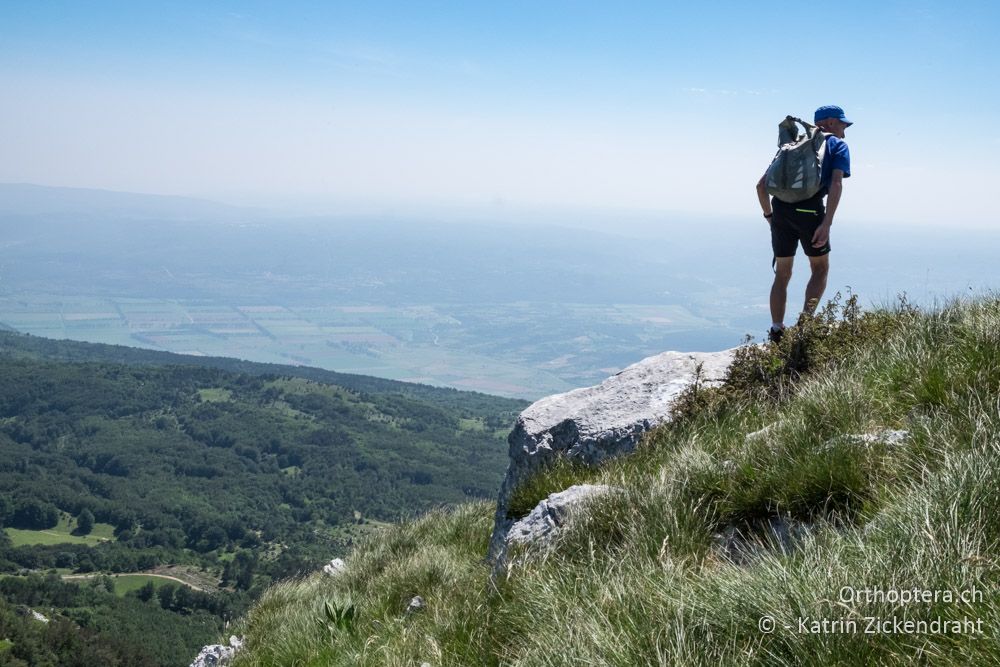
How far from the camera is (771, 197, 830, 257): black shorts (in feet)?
24.9

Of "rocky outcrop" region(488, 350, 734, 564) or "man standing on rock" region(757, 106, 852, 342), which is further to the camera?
"man standing on rock" region(757, 106, 852, 342)

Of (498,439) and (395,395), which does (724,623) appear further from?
(395,395)

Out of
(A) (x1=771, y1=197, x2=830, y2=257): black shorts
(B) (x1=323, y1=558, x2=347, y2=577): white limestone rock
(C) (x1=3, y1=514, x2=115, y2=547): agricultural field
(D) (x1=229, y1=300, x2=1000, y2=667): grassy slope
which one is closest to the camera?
(D) (x1=229, y1=300, x2=1000, y2=667): grassy slope

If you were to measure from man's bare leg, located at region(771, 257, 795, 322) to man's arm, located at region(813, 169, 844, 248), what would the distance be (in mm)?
449

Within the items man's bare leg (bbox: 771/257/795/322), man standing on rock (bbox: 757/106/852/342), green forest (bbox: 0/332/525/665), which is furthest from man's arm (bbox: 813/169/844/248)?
green forest (bbox: 0/332/525/665)

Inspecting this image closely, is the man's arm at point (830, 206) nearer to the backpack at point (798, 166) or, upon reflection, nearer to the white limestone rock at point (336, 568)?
the backpack at point (798, 166)

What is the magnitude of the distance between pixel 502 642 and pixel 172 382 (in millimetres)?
210850

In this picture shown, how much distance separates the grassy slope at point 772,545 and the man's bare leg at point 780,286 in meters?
1.37

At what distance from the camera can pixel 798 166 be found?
743 centimetres

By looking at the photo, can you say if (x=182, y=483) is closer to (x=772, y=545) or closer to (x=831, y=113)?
(x=831, y=113)

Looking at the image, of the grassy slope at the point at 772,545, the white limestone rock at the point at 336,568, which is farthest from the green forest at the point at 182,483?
the grassy slope at the point at 772,545

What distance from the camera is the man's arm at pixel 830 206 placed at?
7.29 m

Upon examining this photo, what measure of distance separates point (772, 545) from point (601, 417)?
374cm

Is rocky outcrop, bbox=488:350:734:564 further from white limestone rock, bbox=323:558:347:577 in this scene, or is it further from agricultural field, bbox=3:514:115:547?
agricultural field, bbox=3:514:115:547
